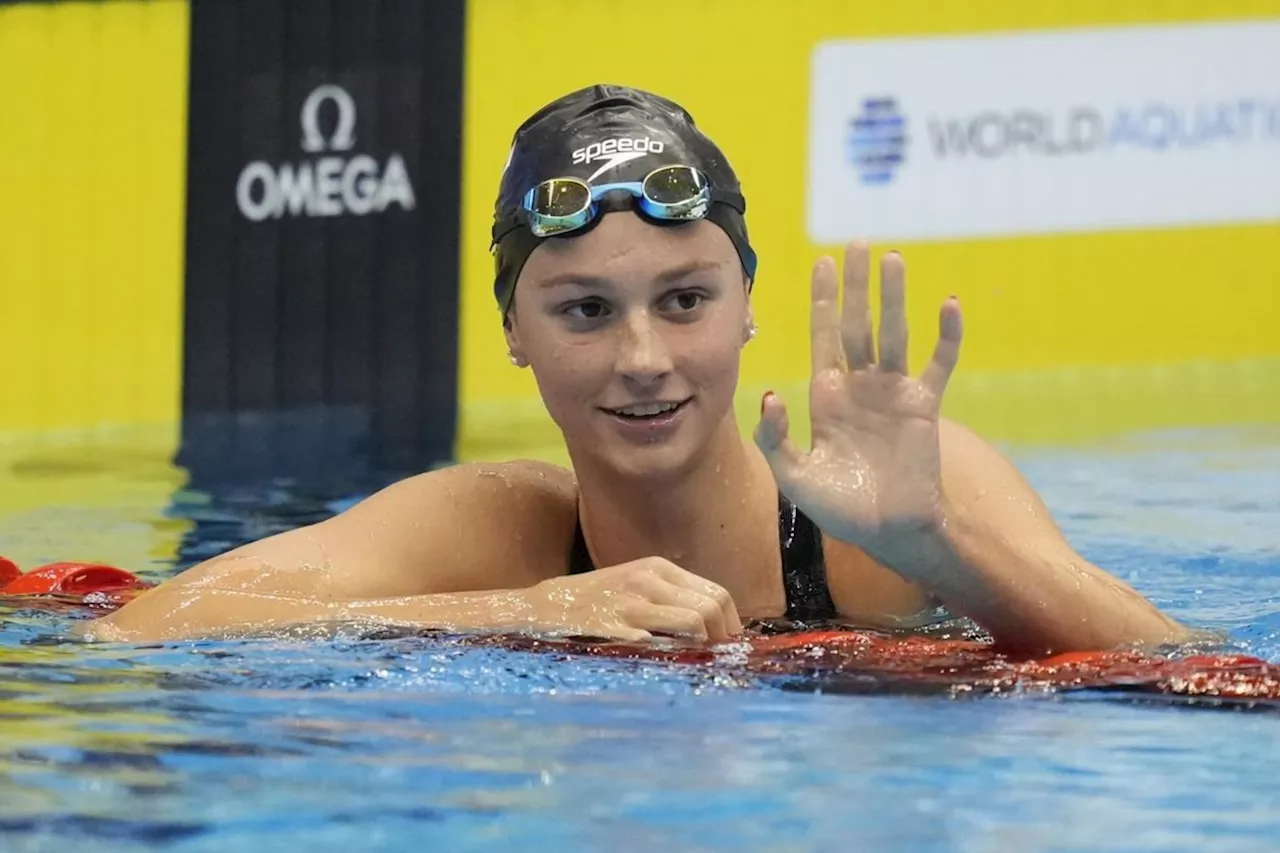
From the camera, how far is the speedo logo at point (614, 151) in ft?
10.1

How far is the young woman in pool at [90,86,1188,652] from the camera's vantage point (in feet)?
8.80

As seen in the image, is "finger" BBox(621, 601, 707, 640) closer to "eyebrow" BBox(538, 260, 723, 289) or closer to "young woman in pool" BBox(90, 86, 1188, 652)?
"young woman in pool" BBox(90, 86, 1188, 652)

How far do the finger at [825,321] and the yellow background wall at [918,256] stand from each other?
3.94m

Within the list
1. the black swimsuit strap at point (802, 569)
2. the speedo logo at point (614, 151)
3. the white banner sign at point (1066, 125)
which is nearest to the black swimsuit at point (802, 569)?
the black swimsuit strap at point (802, 569)

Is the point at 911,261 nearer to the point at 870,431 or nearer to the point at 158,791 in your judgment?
the point at 870,431

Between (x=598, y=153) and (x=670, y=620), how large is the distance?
2.47 feet

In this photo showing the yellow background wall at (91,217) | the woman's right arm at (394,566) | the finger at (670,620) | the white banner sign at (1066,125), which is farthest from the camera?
the yellow background wall at (91,217)

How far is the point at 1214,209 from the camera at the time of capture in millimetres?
6719

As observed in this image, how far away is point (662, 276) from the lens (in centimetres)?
299

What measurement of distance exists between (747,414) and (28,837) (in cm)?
457

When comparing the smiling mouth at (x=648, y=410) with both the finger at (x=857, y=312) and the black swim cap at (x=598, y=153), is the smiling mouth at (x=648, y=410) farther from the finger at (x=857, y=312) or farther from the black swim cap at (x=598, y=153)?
the finger at (x=857, y=312)

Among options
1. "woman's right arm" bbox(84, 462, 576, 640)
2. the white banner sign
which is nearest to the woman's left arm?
"woman's right arm" bbox(84, 462, 576, 640)

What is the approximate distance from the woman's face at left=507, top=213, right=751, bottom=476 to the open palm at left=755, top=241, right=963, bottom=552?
32 cm

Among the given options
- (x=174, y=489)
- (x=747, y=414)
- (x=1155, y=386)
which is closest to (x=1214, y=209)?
(x=1155, y=386)
